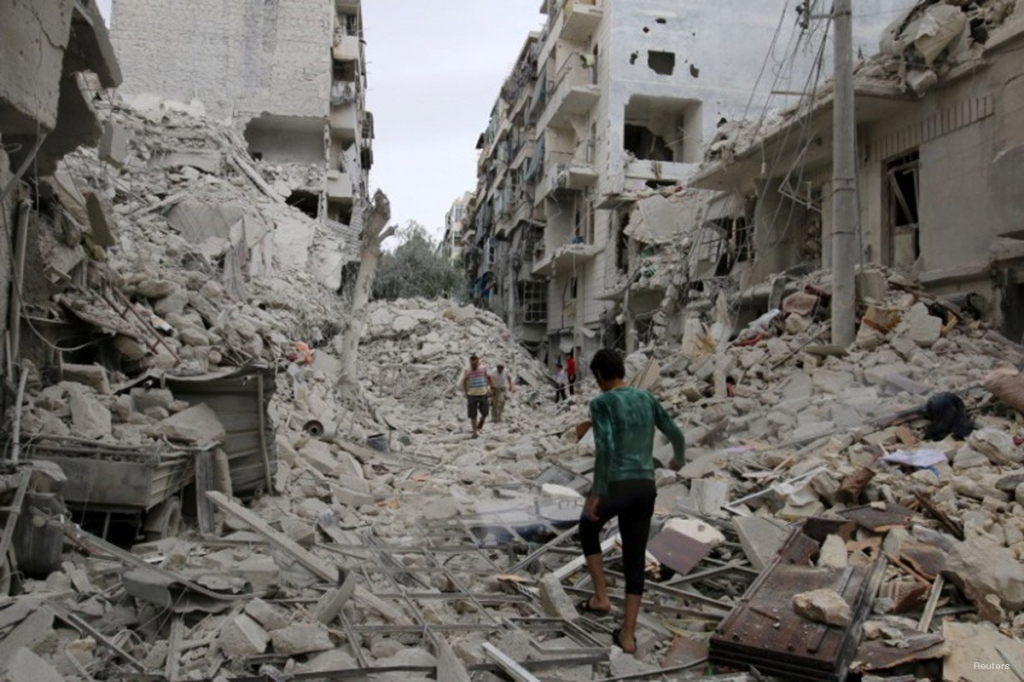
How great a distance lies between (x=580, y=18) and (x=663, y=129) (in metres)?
5.33

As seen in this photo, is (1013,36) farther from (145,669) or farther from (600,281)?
(600,281)

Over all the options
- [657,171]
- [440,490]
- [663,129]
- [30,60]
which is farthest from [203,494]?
[663,129]

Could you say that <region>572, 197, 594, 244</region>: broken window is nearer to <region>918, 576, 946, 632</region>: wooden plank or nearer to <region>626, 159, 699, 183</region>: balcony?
<region>626, 159, 699, 183</region>: balcony

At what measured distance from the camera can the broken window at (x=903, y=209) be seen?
12.5 metres

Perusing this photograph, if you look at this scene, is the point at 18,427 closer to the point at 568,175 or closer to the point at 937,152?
the point at 937,152

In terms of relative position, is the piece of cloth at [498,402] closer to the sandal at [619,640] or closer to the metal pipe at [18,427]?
the metal pipe at [18,427]

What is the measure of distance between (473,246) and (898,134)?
148 ft

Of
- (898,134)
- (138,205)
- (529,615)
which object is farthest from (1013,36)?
(138,205)

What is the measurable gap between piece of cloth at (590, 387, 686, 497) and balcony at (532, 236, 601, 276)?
2480 centimetres

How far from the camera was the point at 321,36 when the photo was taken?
3166 cm

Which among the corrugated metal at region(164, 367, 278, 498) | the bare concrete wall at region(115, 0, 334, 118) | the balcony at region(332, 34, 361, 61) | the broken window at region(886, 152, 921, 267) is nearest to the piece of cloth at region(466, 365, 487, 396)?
the corrugated metal at region(164, 367, 278, 498)

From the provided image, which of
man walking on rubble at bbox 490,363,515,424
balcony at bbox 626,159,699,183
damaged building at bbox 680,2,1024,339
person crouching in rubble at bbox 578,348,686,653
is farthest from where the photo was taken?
balcony at bbox 626,159,699,183

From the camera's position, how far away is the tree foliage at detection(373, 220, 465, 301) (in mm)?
38906

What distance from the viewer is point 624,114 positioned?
27.2m
